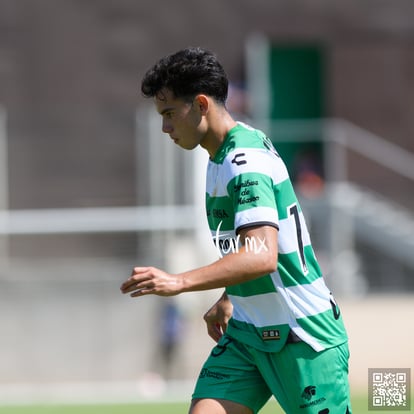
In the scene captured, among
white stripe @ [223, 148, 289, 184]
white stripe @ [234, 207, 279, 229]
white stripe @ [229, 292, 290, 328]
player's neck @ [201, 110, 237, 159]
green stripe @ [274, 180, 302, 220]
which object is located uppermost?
player's neck @ [201, 110, 237, 159]

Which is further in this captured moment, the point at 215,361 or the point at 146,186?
the point at 146,186

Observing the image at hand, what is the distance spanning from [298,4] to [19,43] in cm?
414

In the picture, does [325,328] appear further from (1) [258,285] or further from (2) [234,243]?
(2) [234,243]

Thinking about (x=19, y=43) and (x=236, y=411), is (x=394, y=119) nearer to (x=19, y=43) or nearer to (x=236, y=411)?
(x=19, y=43)

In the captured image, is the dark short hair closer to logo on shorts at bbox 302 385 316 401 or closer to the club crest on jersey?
the club crest on jersey

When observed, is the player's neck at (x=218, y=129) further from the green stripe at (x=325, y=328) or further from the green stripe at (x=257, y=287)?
the green stripe at (x=325, y=328)

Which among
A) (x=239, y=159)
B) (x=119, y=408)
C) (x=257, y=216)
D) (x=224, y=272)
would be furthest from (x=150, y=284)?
(x=119, y=408)

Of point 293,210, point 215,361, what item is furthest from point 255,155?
point 215,361

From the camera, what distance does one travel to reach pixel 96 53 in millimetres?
16391

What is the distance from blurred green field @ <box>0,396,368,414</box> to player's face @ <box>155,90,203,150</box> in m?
4.54

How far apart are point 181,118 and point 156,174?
7.70 meters

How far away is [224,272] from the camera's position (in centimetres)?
441

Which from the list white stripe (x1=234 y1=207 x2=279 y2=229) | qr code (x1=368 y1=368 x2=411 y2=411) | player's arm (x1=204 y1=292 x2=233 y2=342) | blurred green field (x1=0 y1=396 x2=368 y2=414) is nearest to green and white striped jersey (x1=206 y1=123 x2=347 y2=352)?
white stripe (x1=234 y1=207 x2=279 y2=229)

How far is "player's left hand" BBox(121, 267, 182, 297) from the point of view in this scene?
4.32m
